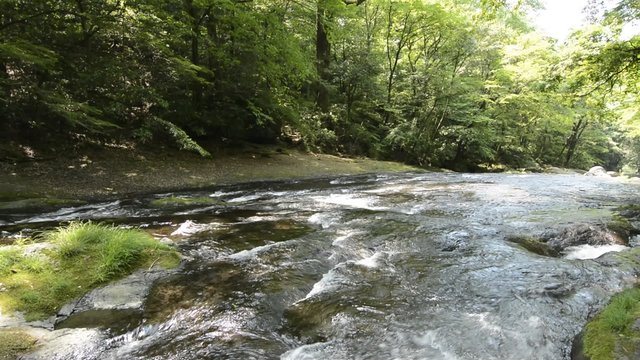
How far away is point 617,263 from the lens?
549 centimetres

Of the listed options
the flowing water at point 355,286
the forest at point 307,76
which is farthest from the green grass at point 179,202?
the forest at point 307,76

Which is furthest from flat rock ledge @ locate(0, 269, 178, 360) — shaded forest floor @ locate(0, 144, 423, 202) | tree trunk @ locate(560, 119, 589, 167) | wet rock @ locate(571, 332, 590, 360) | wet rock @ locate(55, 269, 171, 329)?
tree trunk @ locate(560, 119, 589, 167)

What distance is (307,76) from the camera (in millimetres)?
18953

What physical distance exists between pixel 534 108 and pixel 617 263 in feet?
74.3

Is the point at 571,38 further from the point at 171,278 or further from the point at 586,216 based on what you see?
the point at 171,278

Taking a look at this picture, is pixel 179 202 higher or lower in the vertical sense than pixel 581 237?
higher

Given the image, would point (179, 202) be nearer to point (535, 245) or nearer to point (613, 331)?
point (535, 245)

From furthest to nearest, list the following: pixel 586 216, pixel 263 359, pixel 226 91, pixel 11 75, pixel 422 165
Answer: pixel 422 165 < pixel 226 91 < pixel 11 75 < pixel 586 216 < pixel 263 359

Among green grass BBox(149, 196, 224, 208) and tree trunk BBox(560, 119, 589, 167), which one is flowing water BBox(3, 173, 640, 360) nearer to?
green grass BBox(149, 196, 224, 208)

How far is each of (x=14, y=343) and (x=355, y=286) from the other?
3297 mm

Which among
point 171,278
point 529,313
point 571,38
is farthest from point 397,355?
point 571,38

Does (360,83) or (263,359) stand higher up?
(360,83)

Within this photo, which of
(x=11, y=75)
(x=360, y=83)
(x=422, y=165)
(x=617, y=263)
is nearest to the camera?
(x=617, y=263)

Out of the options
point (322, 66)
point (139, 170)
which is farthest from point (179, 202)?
point (322, 66)
